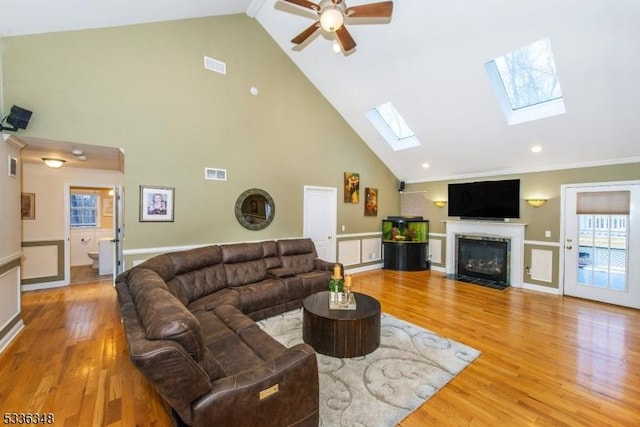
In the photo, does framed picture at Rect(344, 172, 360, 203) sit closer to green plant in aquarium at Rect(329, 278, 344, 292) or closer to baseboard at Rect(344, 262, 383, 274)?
baseboard at Rect(344, 262, 383, 274)

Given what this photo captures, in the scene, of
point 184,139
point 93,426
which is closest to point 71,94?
point 184,139

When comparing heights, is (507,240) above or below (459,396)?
above

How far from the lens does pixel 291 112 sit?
5219mm

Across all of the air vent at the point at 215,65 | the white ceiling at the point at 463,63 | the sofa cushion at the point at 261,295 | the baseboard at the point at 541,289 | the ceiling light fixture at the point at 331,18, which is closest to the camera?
the ceiling light fixture at the point at 331,18

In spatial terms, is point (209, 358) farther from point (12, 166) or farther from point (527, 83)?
point (527, 83)

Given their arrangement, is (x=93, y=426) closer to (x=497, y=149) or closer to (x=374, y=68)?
(x=374, y=68)

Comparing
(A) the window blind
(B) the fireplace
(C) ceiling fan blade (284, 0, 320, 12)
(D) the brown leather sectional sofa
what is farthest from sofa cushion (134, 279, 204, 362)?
(A) the window blind

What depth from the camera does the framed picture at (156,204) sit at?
3.77 meters

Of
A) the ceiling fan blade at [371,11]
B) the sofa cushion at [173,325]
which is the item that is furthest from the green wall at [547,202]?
the sofa cushion at [173,325]

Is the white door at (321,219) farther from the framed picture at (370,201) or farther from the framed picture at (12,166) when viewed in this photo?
the framed picture at (12,166)

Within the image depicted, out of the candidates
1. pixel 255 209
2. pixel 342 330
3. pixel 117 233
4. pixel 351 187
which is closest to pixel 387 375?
pixel 342 330

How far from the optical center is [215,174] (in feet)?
14.3

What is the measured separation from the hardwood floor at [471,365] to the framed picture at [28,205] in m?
1.50

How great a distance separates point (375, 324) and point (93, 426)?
2389 millimetres
